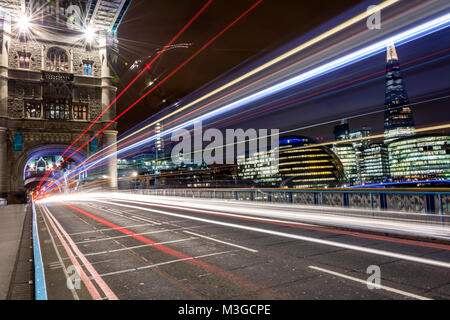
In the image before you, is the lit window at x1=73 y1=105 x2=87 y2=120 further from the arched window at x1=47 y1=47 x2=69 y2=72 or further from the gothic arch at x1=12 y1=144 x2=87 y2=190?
the arched window at x1=47 y1=47 x2=69 y2=72

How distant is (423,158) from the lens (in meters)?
150

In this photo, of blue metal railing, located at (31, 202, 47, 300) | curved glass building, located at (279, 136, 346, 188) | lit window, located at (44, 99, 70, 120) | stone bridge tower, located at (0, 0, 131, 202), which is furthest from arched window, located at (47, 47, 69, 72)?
curved glass building, located at (279, 136, 346, 188)

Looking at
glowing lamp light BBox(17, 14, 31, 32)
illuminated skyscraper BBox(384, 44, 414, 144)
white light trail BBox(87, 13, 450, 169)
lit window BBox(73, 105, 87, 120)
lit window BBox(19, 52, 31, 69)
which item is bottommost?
white light trail BBox(87, 13, 450, 169)

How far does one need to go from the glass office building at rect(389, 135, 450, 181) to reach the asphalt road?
156989 mm

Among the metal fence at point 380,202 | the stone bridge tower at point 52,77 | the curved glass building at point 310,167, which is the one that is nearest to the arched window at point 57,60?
the stone bridge tower at point 52,77

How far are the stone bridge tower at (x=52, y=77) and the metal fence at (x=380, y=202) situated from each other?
3668 centimetres

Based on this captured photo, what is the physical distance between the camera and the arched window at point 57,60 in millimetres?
44656

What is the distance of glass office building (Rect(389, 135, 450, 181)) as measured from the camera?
142m

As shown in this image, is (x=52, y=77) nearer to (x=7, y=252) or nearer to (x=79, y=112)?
(x=79, y=112)

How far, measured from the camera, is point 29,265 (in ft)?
23.3

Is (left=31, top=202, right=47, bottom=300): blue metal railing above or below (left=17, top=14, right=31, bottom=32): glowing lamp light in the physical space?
below

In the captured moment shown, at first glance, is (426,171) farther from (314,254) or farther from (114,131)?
(314,254)

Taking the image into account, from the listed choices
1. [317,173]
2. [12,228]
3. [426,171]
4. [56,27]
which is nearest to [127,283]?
[12,228]
